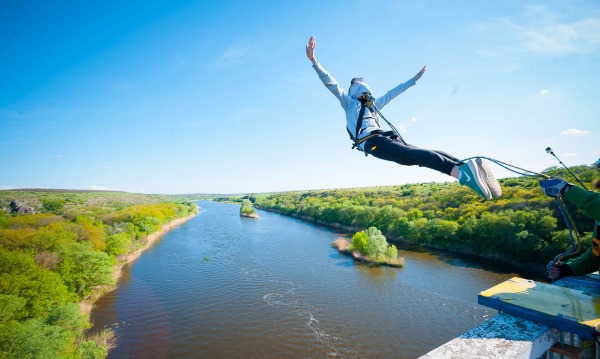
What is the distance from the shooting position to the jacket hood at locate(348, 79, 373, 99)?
11.8 ft

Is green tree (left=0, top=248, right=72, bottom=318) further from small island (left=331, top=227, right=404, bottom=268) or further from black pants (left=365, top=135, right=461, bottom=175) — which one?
small island (left=331, top=227, right=404, bottom=268)

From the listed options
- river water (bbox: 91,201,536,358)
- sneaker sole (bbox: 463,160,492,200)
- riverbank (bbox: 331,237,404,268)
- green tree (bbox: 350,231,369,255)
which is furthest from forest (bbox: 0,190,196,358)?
green tree (bbox: 350,231,369,255)

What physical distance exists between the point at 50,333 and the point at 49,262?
→ 33.8ft

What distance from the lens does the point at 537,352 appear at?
1963mm

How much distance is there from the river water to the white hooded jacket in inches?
658

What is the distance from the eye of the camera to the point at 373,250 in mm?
33531

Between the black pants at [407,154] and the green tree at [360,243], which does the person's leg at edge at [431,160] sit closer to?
the black pants at [407,154]

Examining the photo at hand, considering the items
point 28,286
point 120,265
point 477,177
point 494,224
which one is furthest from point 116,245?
point 494,224

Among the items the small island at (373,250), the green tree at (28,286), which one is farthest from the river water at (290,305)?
the green tree at (28,286)

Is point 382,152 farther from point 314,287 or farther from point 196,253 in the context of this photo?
point 196,253

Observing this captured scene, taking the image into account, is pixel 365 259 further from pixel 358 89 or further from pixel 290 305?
pixel 358 89

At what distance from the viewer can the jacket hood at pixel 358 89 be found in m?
3.61

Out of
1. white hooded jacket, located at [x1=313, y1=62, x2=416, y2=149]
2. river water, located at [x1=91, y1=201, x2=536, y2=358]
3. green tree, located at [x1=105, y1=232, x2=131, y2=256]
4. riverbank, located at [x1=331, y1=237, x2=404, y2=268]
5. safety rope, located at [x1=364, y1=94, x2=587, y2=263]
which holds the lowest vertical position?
river water, located at [x1=91, y1=201, x2=536, y2=358]

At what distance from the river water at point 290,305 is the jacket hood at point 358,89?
55.6ft
